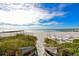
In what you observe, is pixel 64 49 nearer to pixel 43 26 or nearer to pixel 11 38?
pixel 43 26

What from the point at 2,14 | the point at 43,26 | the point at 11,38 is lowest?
the point at 11,38

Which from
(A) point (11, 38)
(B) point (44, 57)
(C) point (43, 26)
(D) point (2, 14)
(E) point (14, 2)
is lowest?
(B) point (44, 57)

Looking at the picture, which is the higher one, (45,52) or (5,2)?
(5,2)

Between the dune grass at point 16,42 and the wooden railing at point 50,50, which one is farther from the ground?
the dune grass at point 16,42

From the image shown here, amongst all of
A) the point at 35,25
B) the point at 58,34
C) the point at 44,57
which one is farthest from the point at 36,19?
the point at 44,57

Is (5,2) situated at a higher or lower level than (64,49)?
higher

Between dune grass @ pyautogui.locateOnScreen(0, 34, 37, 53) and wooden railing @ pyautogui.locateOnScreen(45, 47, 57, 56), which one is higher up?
dune grass @ pyautogui.locateOnScreen(0, 34, 37, 53)

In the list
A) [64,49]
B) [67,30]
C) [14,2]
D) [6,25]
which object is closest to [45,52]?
[64,49]

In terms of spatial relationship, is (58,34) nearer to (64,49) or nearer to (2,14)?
(64,49)

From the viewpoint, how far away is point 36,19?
1.34 meters

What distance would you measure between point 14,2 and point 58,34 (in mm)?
490

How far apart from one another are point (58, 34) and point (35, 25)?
0.22 metres

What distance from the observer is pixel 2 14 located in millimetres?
1331

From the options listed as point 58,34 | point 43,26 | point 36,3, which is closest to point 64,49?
point 58,34
